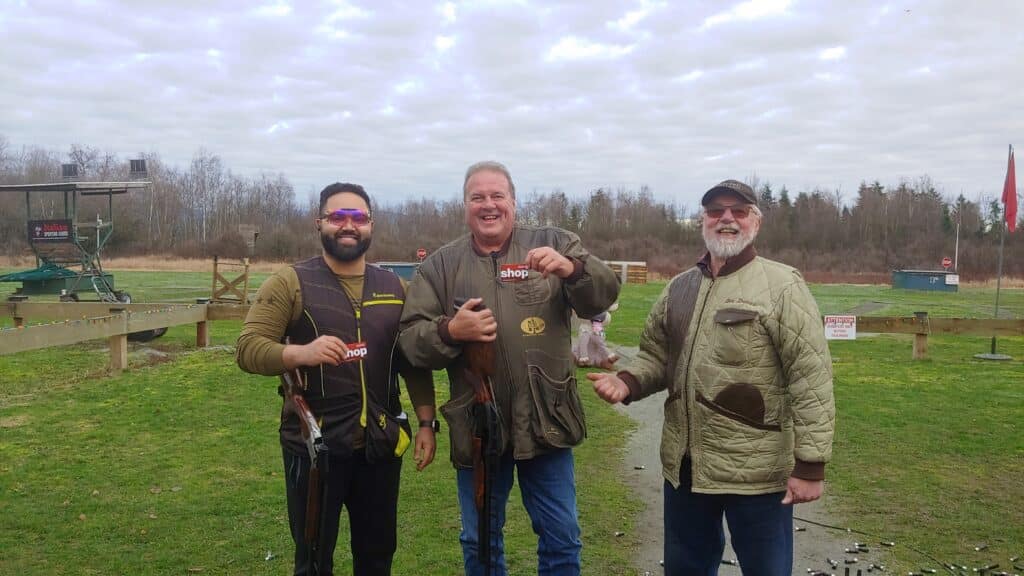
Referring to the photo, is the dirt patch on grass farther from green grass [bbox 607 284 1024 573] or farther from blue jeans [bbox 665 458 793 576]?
green grass [bbox 607 284 1024 573]

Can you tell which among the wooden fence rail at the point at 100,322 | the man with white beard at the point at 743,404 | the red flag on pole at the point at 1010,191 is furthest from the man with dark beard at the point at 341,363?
the red flag on pole at the point at 1010,191

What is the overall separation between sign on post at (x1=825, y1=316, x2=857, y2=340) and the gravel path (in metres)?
5.64

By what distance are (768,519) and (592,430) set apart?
17.4 ft

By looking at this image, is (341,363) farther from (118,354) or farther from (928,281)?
(928,281)

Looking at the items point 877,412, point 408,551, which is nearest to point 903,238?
point 877,412

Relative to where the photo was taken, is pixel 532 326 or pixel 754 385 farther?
pixel 532 326

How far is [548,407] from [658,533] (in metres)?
2.43

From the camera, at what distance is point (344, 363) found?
3.65m

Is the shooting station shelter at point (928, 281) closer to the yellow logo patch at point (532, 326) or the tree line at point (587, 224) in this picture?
the tree line at point (587, 224)

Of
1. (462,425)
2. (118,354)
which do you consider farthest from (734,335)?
(118,354)

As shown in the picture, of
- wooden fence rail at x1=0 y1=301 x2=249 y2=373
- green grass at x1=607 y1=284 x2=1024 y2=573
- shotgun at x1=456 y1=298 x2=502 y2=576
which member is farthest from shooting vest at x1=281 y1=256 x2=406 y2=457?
wooden fence rail at x1=0 y1=301 x2=249 y2=373

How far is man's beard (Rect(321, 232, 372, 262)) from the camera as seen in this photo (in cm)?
370

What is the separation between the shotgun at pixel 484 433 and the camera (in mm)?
3469

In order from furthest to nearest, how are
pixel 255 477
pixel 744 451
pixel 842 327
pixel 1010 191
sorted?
pixel 1010 191, pixel 842 327, pixel 255 477, pixel 744 451
